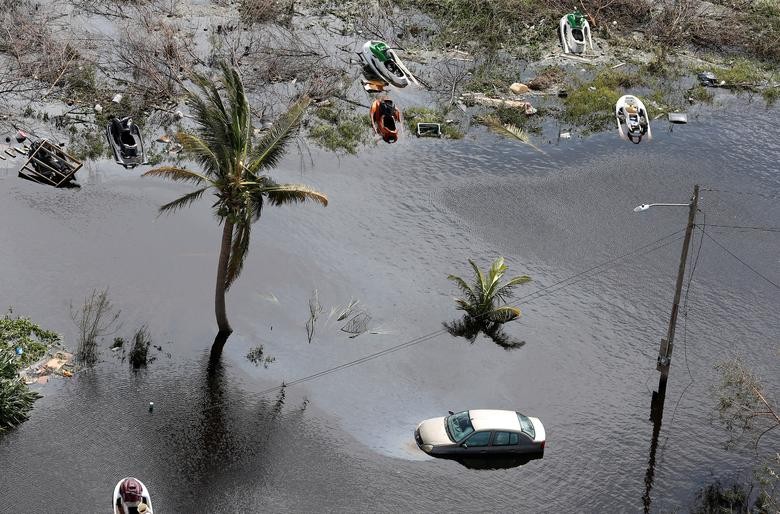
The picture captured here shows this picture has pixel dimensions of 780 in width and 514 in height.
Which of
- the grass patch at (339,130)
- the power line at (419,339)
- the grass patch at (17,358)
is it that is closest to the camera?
the grass patch at (17,358)

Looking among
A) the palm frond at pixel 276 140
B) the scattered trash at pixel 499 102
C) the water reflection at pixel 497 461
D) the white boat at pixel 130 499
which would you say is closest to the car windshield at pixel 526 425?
the water reflection at pixel 497 461

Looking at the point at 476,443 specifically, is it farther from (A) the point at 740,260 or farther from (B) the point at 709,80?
(B) the point at 709,80

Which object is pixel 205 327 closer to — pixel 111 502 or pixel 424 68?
pixel 111 502

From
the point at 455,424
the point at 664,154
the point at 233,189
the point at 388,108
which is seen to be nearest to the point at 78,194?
the point at 233,189

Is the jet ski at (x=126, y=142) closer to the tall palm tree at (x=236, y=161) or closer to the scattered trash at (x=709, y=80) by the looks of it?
the tall palm tree at (x=236, y=161)

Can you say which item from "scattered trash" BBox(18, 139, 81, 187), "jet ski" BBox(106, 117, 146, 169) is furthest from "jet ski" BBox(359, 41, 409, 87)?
"scattered trash" BBox(18, 139, 81, 187)

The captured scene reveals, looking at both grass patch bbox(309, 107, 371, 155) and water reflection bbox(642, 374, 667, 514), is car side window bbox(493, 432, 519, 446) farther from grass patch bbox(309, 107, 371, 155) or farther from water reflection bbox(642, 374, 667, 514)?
grass patch bbox(309, 107, 371, 155)
